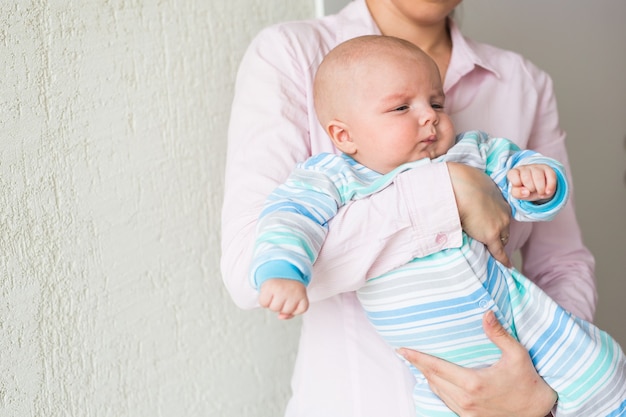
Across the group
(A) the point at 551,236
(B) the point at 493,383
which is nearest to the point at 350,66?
(B) the point at 493,383

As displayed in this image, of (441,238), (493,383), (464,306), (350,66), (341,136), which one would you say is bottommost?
(493,383)

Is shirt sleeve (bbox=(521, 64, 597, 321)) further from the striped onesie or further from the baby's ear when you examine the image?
the baby's ear

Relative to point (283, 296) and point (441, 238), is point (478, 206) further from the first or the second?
point (283, 296)

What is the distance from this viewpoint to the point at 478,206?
3.68 ft

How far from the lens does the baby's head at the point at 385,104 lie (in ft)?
3.82

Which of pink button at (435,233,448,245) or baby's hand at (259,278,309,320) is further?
pink button at (435,233,448,245)

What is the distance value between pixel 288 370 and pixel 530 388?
0.62 metres

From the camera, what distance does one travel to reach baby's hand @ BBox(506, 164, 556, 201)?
3.60ft

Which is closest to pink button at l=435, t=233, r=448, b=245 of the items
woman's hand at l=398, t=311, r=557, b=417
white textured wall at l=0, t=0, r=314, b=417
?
woman's hand at l=398, t=311, r=557, b=417

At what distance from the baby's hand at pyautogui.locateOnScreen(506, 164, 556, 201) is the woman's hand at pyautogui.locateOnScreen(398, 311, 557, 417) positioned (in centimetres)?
19

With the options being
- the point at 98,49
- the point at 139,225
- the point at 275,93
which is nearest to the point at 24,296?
the point at 139,225

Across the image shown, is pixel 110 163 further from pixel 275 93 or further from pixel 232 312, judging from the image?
pixel 232 312

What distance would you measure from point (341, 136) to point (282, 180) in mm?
124

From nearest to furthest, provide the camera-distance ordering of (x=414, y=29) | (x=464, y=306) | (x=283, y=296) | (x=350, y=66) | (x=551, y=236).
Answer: (x=283, y=296) < (x=464, y=306) < (x=350, y=66) < (x=414, y=29) < (x=551, y=236)
